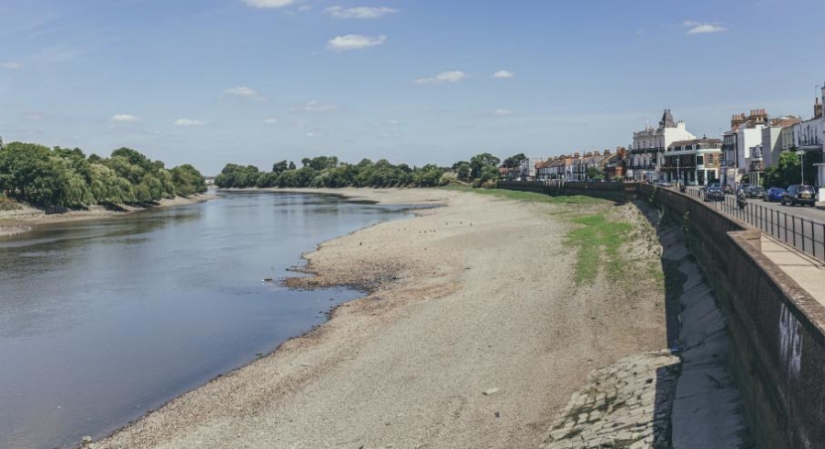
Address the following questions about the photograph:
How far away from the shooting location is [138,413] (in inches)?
844

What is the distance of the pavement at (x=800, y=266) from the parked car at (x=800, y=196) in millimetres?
32106

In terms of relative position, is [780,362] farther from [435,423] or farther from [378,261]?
[378,261]

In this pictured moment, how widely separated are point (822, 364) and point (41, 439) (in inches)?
769

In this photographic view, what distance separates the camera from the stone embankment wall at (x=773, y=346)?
9695 mm

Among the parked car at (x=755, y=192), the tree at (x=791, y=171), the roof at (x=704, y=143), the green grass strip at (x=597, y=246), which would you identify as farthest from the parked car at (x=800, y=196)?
the roof at (x=704, y=143)

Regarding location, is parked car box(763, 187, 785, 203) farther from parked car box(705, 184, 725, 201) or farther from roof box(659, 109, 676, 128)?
roof box(659, 109, 676, 128)

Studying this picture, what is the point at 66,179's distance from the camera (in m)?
116

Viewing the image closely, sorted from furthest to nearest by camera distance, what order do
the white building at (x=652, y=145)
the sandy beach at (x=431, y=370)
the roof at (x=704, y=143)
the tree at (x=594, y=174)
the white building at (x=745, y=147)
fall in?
the tree at (x=594, y=174) < the white building at (x=652, y=145) < the roof at (x=704, y=143) < the white building at (x=745, y=147) < the sandy beach at (x=431, y=370)

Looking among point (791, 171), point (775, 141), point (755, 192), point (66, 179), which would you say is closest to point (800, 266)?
point (755, 192)

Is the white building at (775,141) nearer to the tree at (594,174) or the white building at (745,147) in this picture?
the white building at (745,147)

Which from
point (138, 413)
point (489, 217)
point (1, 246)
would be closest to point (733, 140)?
point (489, 217)

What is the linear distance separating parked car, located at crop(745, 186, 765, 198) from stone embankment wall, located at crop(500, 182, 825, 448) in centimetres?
5609

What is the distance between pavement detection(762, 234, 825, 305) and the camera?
18625mm

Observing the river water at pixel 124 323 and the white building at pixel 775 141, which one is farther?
the white building at pixel 775 141
